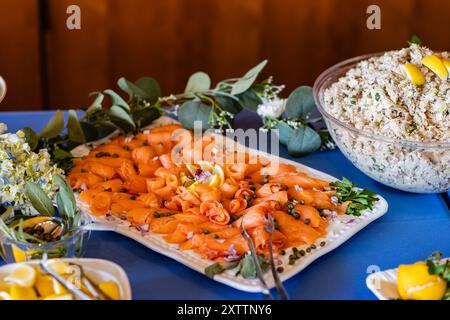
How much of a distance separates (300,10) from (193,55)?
0.49m

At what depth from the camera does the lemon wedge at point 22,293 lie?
3.37 ft

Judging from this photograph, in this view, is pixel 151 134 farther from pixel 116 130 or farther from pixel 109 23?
pixel 109 23

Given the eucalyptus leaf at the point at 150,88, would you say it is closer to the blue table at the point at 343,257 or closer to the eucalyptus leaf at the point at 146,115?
the eucalyptus leaf at the point at 146,115

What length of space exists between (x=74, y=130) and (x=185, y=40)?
1.25 meters

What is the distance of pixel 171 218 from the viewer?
4.33 feet

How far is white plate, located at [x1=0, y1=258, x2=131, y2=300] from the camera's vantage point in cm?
106

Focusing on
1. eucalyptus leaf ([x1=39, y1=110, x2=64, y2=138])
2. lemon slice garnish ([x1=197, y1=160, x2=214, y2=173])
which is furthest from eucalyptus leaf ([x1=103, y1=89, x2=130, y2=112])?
lemon slice garnish ([x1=197, y1=160, x2=214, y2=173])

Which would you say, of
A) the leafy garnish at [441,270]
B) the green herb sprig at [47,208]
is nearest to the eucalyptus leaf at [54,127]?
the green herb sprig at [47,208]

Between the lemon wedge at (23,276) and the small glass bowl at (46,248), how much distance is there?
74 mm

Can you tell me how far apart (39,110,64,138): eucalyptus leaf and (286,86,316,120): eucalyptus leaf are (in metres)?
0.59

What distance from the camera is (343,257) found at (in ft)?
4.22

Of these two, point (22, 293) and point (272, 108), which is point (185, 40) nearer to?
point (272, 108)

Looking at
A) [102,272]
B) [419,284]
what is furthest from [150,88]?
[419,284]
